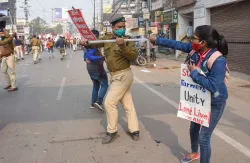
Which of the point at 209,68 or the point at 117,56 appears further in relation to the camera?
the point at 117,56

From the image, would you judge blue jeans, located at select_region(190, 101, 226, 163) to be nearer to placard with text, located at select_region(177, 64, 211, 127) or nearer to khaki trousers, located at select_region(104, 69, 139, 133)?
placard with text, located at select_region(177, 64, 211, 127)

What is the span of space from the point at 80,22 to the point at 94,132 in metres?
1.82

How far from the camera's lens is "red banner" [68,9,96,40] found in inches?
166

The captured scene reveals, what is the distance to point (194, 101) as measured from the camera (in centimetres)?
325

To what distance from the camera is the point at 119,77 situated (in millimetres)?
4418

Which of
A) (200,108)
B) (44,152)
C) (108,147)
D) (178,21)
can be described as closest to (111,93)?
(108,147)

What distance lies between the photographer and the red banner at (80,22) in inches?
166

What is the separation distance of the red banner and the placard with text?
5.40 feet

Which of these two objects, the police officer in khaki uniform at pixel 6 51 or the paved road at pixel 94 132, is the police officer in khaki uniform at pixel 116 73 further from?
the police officer in khaki uniform at pixel 6 51

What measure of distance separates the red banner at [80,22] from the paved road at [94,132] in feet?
5.15

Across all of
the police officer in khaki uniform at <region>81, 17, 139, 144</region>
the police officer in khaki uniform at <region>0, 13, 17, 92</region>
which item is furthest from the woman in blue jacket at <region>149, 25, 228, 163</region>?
the police officer in khaki uniform at <region>0, 13, 17, 92</region>

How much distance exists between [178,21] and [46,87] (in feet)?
42.6

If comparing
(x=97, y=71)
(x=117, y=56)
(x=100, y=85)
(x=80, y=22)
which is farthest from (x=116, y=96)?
(x=100, y=85)

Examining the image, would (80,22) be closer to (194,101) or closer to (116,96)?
(116,96)
